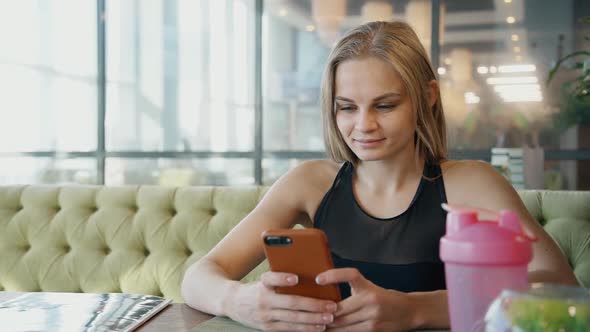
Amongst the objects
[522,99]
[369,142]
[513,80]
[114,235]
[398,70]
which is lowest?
[114,235]

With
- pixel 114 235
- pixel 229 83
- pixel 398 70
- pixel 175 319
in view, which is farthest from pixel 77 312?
pixel 229 83

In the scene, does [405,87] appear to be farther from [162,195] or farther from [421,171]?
[162,195]

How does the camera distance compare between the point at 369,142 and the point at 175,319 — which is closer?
the point at 175,319

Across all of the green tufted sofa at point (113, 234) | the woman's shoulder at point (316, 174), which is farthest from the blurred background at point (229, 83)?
the woman's shoulder at point (316, 174)

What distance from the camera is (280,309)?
34.6 inches

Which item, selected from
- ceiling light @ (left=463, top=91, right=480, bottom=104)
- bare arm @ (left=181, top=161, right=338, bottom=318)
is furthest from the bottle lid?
ceiling light @ (left=463, top=91, right=480, bottom=104)

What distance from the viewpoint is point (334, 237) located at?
1.32 m

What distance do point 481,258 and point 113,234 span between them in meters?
1.58

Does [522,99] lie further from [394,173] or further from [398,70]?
[398,70]

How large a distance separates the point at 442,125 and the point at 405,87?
Result: 20 centimetres

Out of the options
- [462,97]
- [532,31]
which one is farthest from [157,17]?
[532,31]

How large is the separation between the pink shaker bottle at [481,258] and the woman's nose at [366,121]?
0.54 meters

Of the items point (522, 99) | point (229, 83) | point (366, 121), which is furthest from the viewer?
point (229, 83)

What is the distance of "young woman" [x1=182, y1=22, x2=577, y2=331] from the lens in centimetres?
→ 110
